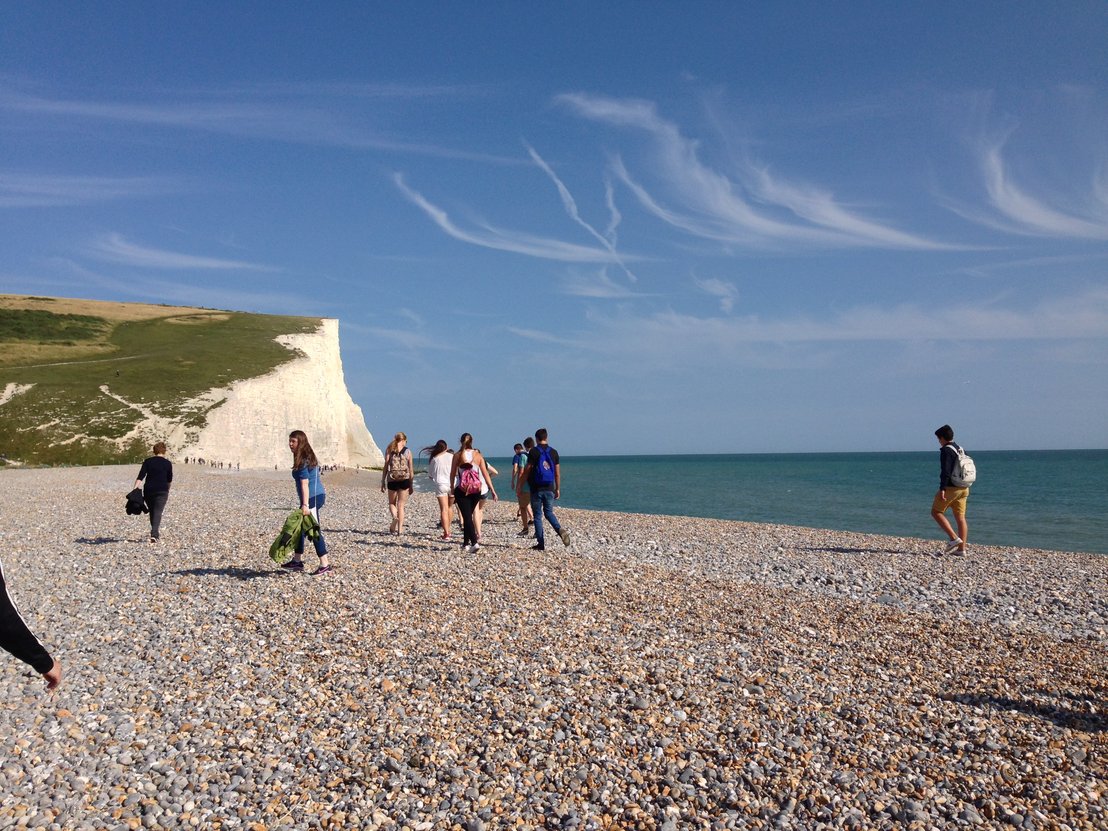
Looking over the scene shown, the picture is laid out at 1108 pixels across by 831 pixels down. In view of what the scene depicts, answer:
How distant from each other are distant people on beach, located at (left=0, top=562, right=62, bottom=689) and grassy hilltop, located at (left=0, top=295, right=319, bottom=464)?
59666 mm

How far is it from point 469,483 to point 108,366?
242ft

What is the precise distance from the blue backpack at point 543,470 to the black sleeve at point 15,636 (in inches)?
411

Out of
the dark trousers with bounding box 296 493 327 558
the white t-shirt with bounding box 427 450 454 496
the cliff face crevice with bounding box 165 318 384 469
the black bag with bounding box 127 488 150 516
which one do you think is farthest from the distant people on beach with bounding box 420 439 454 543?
A: the cliff face crevice with bounding box 165 318 384 469

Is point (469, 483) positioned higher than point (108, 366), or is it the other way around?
point (108, 366)

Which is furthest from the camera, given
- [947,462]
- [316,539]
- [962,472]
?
[947,462]

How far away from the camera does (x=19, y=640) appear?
515 centimetres

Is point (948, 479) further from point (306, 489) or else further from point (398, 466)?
point (306, 489)

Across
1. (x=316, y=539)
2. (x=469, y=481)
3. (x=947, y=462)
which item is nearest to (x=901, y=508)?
(x=947, y=462)

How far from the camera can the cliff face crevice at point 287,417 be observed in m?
65.2

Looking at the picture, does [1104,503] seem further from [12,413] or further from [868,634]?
[12,413]

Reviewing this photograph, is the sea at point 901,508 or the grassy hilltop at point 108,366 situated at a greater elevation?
the grassy hilltop at point 108,366

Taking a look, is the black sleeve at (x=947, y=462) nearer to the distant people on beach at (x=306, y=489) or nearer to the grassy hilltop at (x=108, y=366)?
the distant people on beach at (x=306, y=489)

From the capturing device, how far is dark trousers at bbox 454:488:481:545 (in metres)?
15.4

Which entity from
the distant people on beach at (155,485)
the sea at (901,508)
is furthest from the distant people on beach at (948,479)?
the distant people on beach at (155,485)
